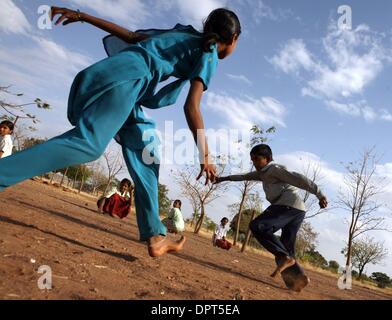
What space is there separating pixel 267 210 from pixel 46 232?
2604 mm

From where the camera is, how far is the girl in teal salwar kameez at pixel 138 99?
6.29 ft

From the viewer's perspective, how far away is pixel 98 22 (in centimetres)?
226

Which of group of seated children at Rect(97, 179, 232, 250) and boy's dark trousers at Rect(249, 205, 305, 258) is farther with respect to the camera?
group of seated children at Rect(97, 179, 232, 250)

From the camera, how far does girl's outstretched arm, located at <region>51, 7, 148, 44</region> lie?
227 centimetres

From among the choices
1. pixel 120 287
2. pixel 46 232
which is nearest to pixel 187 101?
pixel 120 287

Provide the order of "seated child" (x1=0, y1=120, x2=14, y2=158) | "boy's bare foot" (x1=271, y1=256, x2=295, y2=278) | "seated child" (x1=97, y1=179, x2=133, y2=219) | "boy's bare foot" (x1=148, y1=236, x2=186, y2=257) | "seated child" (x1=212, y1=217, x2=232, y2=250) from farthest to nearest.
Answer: "seated child" (x1=212, y1=217, x2=232, y2=250) → "seated child" (x1=97, y1=179, x2=133, y2=219) → "seated child" (x1=0, y1=120, x2=14, y2=158) → "boy's bare foot" (x1=271, y1=256, x2=295, y2=278) → "boy's bare foot" (x1=148, y1=236, x2=186, y2=257)

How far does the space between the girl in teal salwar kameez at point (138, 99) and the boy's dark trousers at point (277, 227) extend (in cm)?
189

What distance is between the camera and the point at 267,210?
4.63 meters

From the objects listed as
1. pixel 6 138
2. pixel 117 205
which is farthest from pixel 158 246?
pixel 117 205

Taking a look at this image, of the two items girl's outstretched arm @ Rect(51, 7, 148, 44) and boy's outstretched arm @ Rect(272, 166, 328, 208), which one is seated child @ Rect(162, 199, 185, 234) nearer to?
boy's outstretched arm @ Rect(272, 166, 328, 208)

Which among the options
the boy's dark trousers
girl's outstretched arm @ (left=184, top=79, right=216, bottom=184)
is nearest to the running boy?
the boy's dark trousers

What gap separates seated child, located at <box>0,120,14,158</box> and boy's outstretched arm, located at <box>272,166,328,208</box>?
4.44 meters

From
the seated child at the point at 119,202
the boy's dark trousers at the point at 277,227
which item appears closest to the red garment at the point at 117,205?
the seated child at the point at 119,202
